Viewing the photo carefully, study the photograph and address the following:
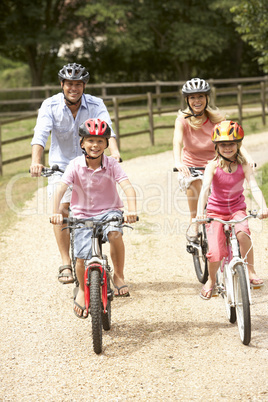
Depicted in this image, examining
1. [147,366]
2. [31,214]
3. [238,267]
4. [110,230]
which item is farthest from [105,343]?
[31,214]

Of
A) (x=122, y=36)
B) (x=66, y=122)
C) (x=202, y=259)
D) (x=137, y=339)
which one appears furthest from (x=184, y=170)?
(x=122, y=36)

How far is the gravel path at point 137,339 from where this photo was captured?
396 centimetres

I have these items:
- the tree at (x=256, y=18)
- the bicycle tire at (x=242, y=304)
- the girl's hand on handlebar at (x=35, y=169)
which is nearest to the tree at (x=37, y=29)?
the tree at (x=256, y=18)

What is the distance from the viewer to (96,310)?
14.3ft

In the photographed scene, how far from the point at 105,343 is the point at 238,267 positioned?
1.23 metres

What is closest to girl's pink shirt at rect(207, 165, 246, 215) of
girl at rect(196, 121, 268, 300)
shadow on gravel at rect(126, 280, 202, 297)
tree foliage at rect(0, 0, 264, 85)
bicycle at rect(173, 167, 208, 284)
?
girl at rect(196, 121, 268, 300)

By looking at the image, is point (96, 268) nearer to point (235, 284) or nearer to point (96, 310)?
point (96, 310)

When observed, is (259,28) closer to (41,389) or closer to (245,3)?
(245,3)

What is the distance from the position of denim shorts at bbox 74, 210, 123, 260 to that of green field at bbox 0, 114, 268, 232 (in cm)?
428

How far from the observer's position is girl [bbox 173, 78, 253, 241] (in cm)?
573

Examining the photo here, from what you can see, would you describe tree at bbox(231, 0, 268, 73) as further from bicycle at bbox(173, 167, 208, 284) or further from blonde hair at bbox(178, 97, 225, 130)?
bicycle at bbox(173, 167, 208, 284)

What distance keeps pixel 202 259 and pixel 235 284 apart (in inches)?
57.1

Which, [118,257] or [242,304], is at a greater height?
[118,257]

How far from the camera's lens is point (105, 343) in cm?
473
